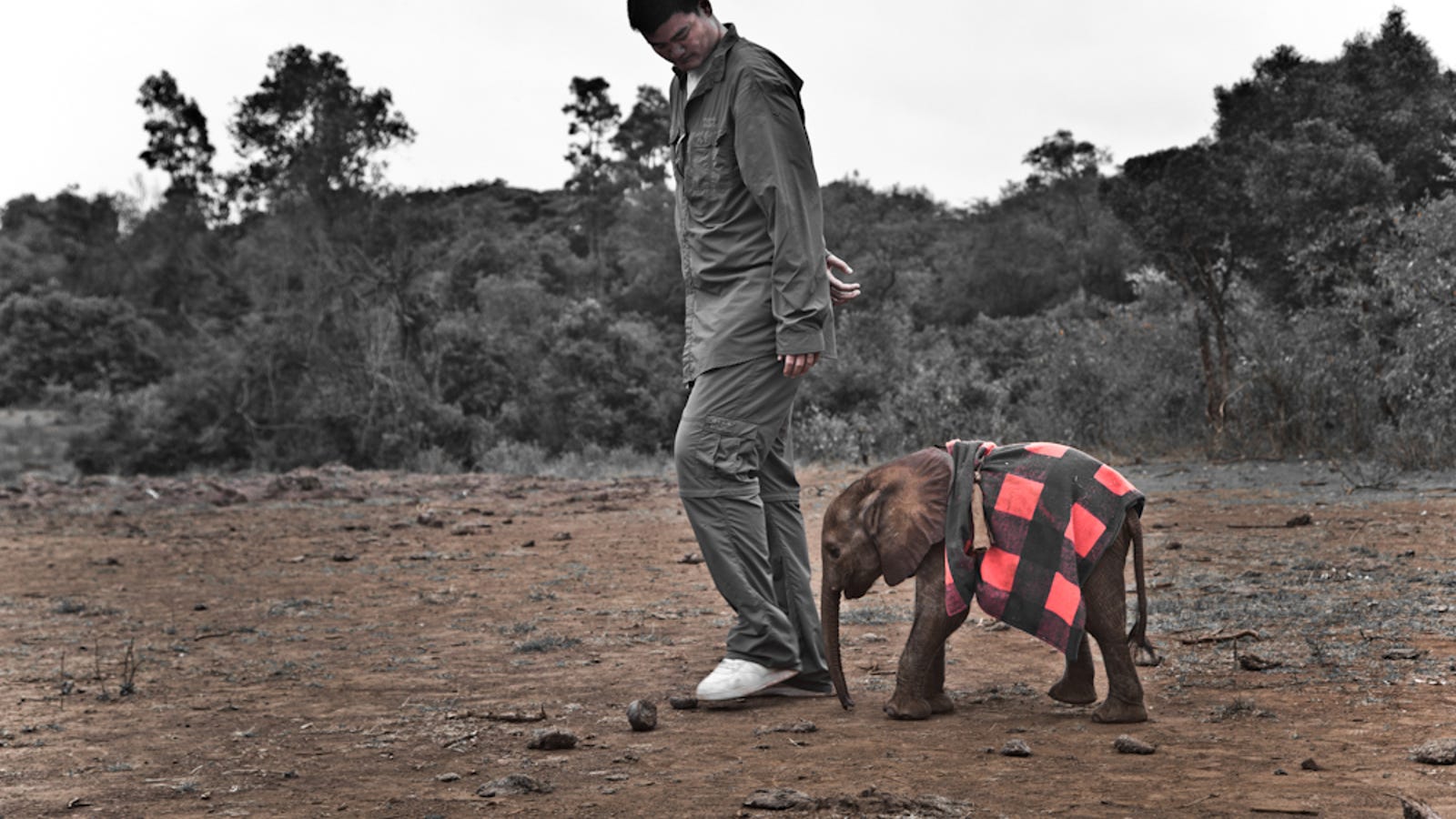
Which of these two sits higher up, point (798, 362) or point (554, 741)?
point (798, 362)

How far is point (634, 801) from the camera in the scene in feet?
9.59

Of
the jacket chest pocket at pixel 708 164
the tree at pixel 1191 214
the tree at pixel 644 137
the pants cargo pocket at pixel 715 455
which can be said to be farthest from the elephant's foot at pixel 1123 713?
the tree at pixel 644 137

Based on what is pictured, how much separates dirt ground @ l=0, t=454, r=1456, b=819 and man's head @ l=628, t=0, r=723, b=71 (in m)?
1.95

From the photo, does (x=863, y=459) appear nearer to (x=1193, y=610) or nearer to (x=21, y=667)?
(x=1193, y=610)

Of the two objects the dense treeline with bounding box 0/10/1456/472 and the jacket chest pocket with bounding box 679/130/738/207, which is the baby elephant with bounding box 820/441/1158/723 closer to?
the jacket chest pocket with bounding box 679/130/738/207

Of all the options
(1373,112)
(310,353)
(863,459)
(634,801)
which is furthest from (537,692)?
(310,353)

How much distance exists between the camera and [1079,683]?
374cm

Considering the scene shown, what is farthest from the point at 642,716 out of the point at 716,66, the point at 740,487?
the point at 716,66

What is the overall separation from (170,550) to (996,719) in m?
7.69

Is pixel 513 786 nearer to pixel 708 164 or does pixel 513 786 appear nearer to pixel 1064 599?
pixel 1064 599

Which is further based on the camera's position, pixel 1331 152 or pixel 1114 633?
pixel 1331 152

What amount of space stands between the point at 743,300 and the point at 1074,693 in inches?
57.9

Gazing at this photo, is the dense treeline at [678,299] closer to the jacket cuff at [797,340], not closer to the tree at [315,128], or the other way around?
the tree at [315,128]

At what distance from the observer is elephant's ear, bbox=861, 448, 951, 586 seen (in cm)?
362
